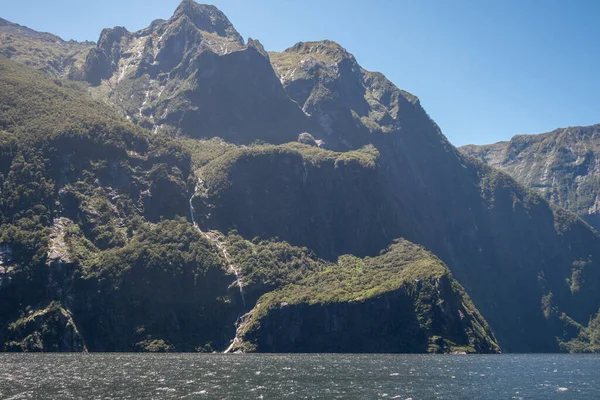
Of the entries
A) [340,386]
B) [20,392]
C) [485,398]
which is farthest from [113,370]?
[485,398]

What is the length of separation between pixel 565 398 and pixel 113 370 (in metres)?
85.4

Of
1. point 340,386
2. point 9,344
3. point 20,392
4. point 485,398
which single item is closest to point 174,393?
point 20,392

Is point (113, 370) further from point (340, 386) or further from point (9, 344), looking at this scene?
point (9, 344)

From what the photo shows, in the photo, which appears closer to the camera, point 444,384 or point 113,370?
point 444,384

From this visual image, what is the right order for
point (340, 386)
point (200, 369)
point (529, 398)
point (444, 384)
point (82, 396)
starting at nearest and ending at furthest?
1. point (82, 396)
2. point (529, 398)
3. point (340, 386)
4. point (444, 384)
5. point (200, 369)

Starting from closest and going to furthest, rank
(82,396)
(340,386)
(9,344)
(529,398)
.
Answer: (82,396), (529,398), (340,386), (9,344)

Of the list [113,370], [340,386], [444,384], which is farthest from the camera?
[113,370]

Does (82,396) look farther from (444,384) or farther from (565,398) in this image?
(565,398)

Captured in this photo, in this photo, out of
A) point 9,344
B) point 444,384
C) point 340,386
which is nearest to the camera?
point 340,386

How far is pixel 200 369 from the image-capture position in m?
130

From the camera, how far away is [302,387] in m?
98.9

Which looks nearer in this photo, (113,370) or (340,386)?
(340,386)

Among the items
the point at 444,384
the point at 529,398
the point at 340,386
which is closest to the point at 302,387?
the point at 340,386

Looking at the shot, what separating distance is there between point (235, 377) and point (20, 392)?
39899mm
